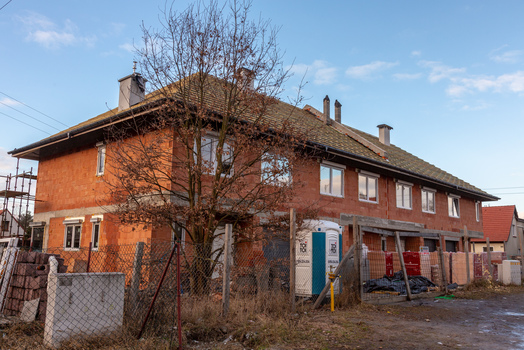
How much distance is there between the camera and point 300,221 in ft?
34.6

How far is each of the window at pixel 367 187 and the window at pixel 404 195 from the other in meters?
2.02

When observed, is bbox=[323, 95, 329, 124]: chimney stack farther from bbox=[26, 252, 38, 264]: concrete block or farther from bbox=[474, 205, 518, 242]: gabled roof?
bbox=[474, 205, 518, 242]: gabled roof

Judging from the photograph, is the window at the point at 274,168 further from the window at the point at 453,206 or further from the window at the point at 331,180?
the window at the point at 453,206

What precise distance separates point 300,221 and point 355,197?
9.28 m

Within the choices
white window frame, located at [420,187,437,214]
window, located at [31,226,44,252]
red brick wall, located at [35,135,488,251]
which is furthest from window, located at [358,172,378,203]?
window, located at [31,226,44,252]

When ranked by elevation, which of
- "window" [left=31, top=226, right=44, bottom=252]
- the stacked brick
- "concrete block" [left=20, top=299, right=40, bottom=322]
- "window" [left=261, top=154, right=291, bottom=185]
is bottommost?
"concrete block" [left=20, top=299, right=40, bottom=322]

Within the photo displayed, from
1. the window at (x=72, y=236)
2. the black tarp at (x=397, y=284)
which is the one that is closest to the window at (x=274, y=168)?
the black tarp at (x=397, y=284)

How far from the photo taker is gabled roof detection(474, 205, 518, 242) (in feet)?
136

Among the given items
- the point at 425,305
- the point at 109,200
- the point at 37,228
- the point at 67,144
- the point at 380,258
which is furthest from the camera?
the point at 37,228

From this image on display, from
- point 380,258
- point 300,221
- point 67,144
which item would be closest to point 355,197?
point 380,258

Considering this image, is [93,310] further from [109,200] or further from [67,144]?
[67,144]

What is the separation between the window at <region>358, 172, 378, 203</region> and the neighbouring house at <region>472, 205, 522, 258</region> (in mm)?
25053

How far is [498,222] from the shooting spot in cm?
4309

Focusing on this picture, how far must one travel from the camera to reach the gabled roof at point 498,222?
4150 cm
